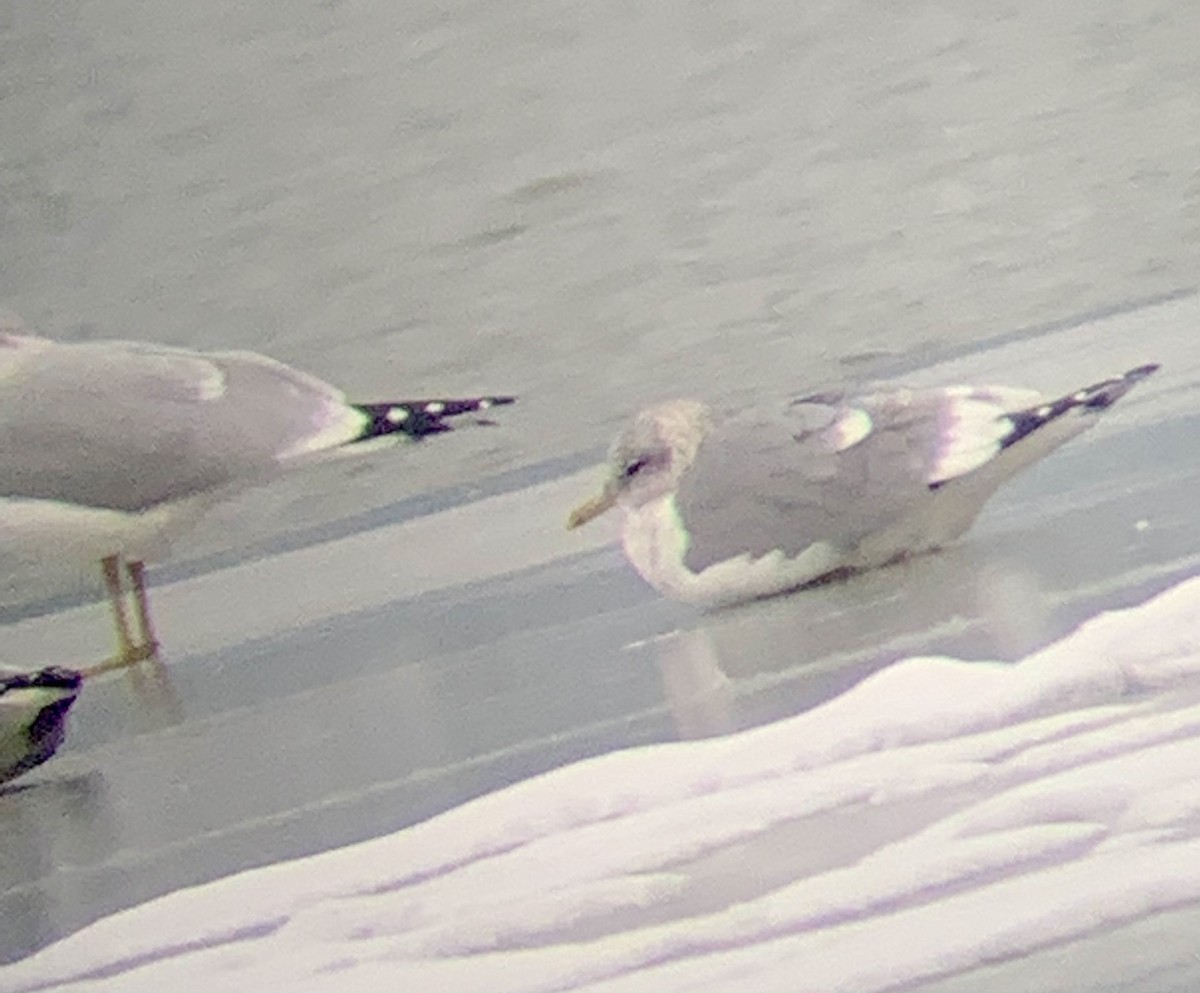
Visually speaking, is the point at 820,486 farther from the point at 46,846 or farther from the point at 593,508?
the point at 46,846

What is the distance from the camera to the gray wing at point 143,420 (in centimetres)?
101

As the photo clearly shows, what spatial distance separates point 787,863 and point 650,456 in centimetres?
28

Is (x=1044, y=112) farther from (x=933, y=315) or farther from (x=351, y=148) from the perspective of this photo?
(x=351, y=148)

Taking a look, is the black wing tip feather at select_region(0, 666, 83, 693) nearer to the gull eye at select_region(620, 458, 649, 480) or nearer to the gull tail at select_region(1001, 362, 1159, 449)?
the gull eye at select_region(620, 458, 649, 480)

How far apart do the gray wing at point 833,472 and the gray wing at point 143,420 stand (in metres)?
0.24

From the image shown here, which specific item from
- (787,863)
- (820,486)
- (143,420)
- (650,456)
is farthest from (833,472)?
(143,420)

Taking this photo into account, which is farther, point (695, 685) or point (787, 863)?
point (695, 685)

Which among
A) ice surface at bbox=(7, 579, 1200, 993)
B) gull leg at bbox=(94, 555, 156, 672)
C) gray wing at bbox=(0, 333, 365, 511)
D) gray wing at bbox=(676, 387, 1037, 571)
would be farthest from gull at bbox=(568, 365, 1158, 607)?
gull leg at bbox=(94, 555, 156, 672)

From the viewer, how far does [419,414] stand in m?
1.04

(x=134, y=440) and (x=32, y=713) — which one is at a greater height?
(x=134, y=440)

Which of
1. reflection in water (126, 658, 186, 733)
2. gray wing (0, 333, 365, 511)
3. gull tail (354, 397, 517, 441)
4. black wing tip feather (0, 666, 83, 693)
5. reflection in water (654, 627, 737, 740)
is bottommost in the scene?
reflection in water (654, 627, 737, 740)

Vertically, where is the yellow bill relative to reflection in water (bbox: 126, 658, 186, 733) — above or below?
above

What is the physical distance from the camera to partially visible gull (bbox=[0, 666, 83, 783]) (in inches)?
38.1

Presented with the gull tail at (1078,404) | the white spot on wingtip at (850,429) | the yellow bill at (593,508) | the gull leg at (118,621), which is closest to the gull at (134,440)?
the gull leg at (118,621)
